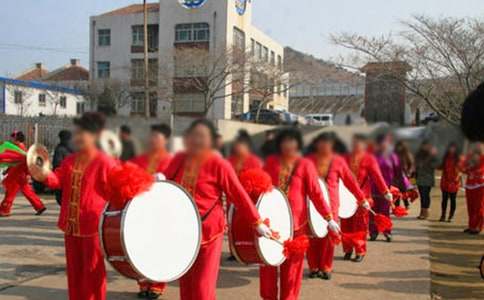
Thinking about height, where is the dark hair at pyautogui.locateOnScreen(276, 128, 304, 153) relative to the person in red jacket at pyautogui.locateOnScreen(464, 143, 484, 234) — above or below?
above

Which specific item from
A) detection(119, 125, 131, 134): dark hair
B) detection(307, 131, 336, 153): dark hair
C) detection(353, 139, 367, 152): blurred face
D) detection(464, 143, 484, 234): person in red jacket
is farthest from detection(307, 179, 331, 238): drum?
detection(464, 143, 484, 234): person in red jacket

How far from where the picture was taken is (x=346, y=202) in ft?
18.2

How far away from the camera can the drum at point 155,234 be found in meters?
3.27

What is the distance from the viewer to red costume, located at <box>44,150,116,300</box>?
12.1 feet

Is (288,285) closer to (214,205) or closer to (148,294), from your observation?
(214,205)

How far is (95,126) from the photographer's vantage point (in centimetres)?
296

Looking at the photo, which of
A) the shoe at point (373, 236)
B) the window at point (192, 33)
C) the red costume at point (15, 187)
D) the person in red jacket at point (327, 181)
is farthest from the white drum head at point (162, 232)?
the window at point (192, 33)

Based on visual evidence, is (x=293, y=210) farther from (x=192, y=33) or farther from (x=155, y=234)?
(x=192, y=33)

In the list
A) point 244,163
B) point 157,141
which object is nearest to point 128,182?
point 157,141

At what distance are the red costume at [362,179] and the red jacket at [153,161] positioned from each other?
1.17m

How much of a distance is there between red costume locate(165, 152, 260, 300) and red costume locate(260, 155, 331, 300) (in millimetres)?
499

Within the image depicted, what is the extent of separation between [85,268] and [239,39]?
64.8 ft

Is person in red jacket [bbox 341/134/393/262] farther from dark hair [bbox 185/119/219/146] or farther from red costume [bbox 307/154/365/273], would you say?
dark hair [bbox 185/119/219/146]

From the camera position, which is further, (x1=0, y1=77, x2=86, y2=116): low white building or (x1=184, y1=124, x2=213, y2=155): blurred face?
(x1=0, y1=77, x2=86, y2=116): low white building
